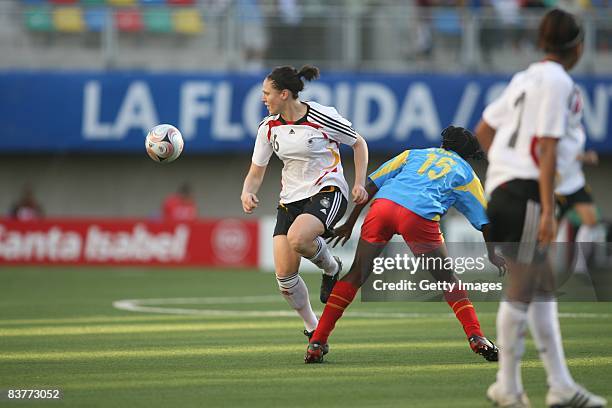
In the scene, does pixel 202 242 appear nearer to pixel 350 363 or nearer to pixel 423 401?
pixel 350 363

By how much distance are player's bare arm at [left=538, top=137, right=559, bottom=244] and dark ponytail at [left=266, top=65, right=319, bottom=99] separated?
12.0 ft

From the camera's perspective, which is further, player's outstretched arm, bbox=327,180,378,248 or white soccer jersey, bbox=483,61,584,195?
player's outstretched arm, bbox=327,180,378,248

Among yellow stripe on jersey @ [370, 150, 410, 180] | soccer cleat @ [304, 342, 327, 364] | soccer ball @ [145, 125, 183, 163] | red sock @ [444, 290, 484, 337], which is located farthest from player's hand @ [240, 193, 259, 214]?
red sock @ [444, 290, 484, 337]

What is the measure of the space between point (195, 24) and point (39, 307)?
11652mm

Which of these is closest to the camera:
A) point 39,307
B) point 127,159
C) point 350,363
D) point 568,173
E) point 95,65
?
point 568,173

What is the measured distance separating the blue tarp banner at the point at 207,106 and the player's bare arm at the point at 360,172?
16.0 meters

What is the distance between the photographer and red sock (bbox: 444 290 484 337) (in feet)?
31.8

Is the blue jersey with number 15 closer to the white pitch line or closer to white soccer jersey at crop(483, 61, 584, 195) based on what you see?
white soccer jersey at crop(483, 61, 584, 195)

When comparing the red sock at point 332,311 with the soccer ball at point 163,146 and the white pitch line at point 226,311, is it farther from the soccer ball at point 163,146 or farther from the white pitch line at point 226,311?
the white pitch line at point 226,311

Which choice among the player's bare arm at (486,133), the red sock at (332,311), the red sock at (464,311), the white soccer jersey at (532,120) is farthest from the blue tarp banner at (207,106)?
the white soccer jersey at (532,120)

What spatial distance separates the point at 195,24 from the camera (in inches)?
1032

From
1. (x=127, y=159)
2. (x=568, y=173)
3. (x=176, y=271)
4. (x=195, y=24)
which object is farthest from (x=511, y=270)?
(x=127, y=159)

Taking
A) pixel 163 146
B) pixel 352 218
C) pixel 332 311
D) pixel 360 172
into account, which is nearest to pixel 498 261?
pixel 352 218

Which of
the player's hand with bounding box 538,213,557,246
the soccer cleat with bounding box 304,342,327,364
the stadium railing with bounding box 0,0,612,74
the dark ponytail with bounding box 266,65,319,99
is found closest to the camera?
the player's hand with bounding box 538,213,557,246
